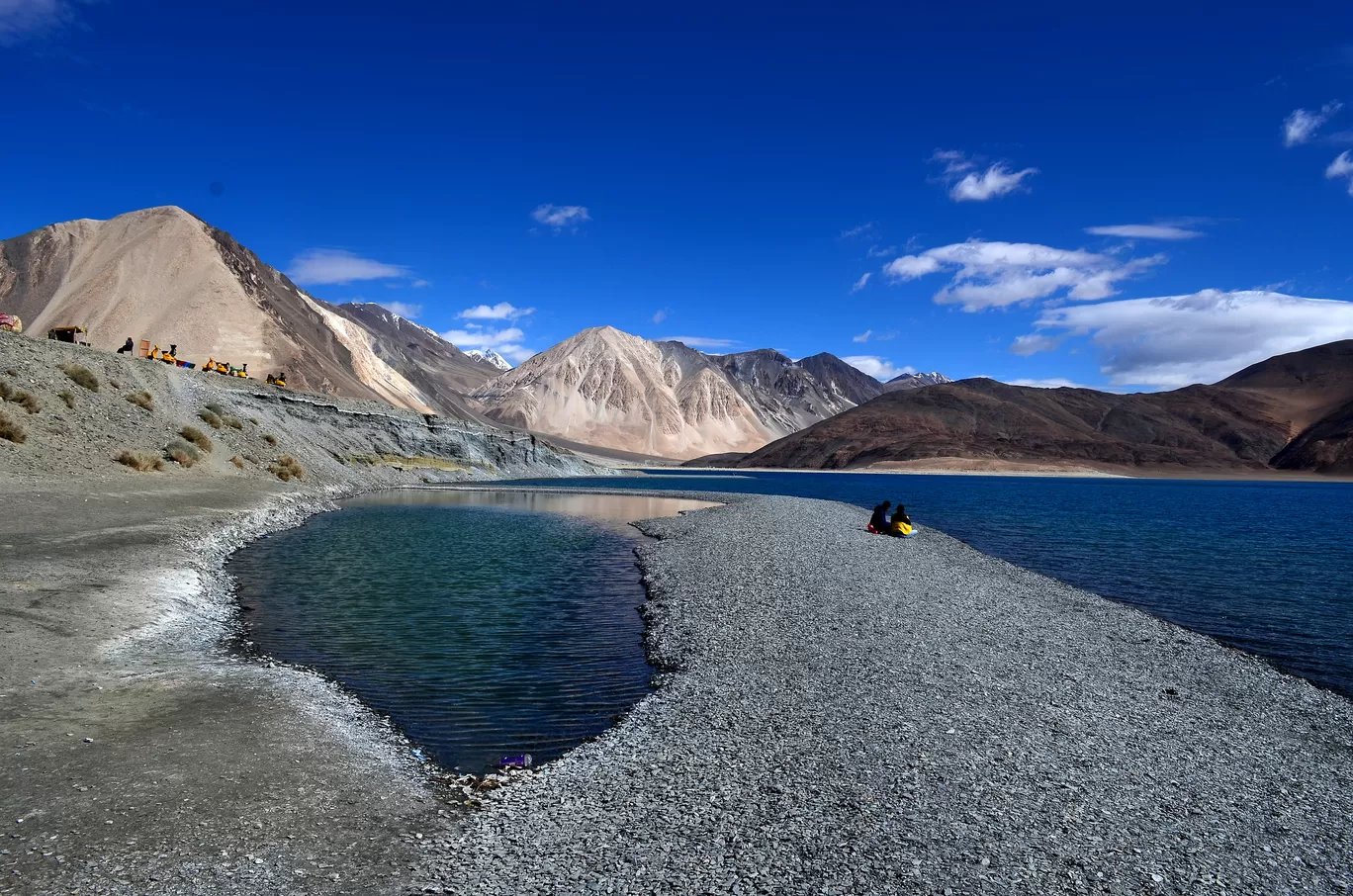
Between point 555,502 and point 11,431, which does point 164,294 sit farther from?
point 11,431

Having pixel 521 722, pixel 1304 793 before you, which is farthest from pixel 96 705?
pixel 1304 793

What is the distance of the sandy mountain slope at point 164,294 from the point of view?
90.2 meters

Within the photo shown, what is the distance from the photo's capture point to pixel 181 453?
34.8 m

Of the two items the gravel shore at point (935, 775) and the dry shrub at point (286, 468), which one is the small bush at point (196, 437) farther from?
the gravel shore at point (935, 775)

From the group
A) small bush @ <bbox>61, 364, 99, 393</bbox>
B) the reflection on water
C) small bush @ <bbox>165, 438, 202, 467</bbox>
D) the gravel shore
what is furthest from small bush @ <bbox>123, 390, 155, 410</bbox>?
the gravel shore

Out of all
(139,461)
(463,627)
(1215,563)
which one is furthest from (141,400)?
(1215,563)

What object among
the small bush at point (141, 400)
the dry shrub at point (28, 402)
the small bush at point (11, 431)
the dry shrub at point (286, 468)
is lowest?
the dry shrub at point (286, 468)

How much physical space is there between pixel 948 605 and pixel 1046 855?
11.4 m

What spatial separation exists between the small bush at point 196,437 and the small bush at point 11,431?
10.2 m

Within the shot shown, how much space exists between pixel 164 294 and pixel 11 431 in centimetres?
8072

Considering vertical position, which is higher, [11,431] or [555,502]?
[11,431]

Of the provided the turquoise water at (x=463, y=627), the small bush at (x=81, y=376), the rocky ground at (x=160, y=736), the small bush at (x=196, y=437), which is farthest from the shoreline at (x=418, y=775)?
the small bush at (x=81, y=376)

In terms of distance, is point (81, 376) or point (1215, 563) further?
point (81, 376)

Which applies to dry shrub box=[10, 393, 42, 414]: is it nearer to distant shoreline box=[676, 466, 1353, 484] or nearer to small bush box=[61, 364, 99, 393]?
small bush box=[61, 364, 99, 393]
